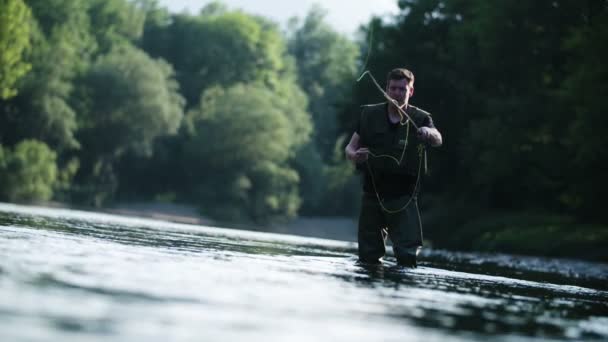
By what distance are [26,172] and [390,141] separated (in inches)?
1693

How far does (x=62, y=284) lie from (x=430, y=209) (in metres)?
43.6

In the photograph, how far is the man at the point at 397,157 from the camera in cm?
962

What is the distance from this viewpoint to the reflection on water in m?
3.96

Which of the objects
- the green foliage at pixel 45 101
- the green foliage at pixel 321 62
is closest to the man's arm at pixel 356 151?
the green foliage at pixel 45 101

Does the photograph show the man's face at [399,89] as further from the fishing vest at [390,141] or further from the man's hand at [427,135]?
the man's hand at [427,135]

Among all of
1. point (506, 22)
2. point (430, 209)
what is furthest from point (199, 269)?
point (430, 209)

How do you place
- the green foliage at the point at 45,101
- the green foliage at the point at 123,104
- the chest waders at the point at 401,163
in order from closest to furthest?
the chest waders at the point at 401,163
the green foliage at the point at 45,101
the green foliage at the point at 123,104

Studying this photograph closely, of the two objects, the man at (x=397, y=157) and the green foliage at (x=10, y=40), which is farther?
the green foliage at (x=10, y=40)

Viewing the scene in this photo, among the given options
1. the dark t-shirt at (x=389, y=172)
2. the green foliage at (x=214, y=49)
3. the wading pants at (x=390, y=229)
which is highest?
the green foliage at (x=214, y=49)

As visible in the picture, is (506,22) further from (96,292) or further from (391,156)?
(96,292)

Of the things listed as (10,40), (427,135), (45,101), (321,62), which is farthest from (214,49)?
(427,135)

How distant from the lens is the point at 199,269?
272 inches

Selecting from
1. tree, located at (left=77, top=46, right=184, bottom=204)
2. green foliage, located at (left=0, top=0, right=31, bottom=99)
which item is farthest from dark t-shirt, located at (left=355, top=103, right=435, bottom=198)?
tree, located at (left=77, top=46, right=184, bottom=204)

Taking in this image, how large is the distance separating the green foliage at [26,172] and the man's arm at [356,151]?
4038cm
